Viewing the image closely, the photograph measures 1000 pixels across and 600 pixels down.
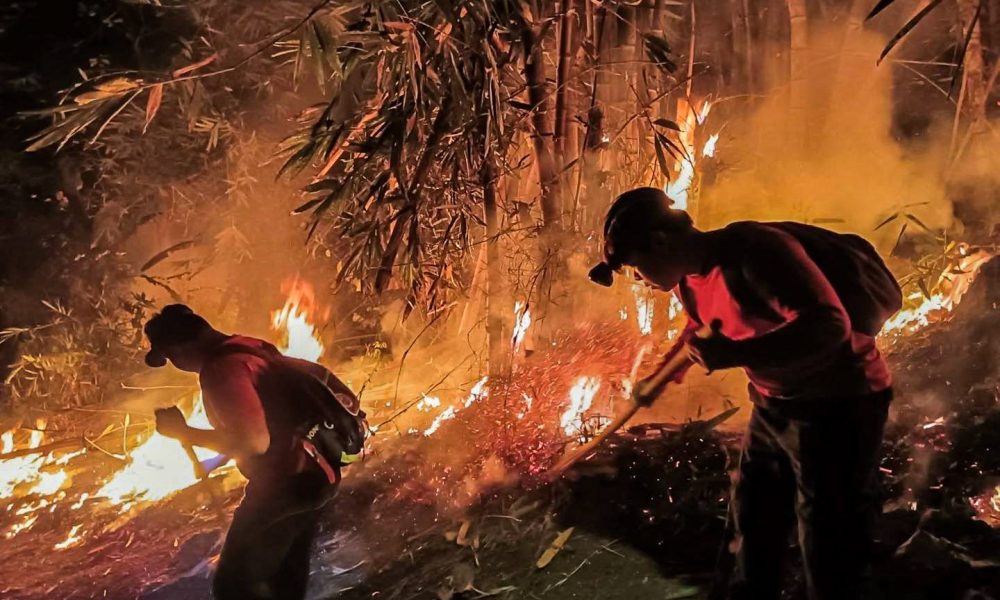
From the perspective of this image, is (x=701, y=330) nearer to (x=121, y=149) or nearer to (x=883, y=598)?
(x=883, y=598)

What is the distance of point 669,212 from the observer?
74.2 inches

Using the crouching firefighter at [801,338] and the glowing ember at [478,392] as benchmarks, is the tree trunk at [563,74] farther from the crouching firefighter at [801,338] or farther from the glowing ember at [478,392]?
Answer: the glowing ember at [478,392]

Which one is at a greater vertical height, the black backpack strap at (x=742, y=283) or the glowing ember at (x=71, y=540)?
the black backpack strap at (x=742, y=283)

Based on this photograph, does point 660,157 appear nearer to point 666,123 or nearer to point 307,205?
point 666,123

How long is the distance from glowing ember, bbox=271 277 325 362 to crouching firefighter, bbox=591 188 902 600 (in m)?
0.98

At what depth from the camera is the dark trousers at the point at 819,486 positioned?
1864 millimetres

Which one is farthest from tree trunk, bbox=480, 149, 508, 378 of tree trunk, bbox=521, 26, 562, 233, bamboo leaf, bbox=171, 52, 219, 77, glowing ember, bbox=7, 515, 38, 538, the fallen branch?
glowing ember, bbox=7, 515, 38, 538

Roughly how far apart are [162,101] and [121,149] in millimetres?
202

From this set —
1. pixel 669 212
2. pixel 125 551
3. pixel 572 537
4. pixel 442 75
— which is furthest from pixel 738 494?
pixel 125 551

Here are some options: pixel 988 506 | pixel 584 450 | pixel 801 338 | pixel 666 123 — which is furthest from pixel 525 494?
pixel 988 506

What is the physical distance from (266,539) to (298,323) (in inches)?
26.8

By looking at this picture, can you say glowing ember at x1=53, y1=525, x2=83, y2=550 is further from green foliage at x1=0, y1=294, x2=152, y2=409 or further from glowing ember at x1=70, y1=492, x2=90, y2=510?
green foliage at x1=0, y1=294, x2=152, y2=409

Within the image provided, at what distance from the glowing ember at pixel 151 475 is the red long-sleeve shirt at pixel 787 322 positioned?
164 centimetres

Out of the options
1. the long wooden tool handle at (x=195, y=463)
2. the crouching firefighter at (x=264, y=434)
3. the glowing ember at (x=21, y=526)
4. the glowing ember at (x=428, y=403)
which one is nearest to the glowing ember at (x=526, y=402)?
the glowing ember at (x=428, y=403)
